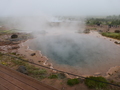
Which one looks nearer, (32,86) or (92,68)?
(32,86)

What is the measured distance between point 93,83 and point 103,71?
2286 mm

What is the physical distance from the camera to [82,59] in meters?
7.54

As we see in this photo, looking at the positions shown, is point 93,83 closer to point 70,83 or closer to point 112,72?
point 70,83

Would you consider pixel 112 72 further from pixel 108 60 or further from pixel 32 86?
pixel 32 86

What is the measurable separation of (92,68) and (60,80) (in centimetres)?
276

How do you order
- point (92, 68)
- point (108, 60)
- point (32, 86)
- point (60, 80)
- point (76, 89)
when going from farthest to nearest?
1. point (108, 60)
2. point (92, 68)
3. point (60, 80)
4. point (76, 89)
5. point (32, 86)

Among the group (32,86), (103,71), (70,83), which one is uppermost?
(32,86)

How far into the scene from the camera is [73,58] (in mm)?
7734

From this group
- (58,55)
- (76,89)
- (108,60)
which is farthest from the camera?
(58,55)


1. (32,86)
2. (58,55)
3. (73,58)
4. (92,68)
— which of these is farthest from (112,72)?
(32,86)

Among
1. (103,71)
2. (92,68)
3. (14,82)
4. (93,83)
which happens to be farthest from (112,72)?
(14,82)

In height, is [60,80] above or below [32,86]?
below

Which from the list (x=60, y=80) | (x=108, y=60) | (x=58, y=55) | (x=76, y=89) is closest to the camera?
(x=76, y=89)

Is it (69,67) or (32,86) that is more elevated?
(32,86)
